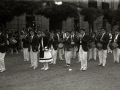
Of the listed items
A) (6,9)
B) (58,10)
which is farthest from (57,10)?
(6,9)

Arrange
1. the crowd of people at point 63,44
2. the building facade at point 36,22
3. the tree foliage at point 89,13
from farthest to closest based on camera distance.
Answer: the building facade at point 36,22, the tree foliage at point 89,13, the crowd of people at point 63,44

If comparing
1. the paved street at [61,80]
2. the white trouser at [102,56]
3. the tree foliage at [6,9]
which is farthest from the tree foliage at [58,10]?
the paved street at [61,80]

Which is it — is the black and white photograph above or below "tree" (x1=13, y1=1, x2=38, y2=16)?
below

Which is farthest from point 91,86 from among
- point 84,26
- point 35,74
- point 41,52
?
point 84,26

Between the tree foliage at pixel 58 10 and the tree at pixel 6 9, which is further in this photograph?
the tree foliage at pixel 58 10

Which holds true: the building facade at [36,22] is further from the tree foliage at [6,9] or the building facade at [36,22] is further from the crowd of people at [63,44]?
the crowd of people at [63,44]

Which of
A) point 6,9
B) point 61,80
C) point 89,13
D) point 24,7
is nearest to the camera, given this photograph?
point 61,80

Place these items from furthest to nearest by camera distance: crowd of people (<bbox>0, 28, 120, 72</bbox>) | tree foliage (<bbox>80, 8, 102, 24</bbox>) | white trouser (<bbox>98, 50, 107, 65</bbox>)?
tree foliage (<bbox>80, 8, 102, 24</bbox>), white trouser (<bbox>98, 50, 107, 65</bbox>), crowd of people (<bbox>0, 28, 120, 72</bbox>)

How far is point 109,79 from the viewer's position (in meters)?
9.41

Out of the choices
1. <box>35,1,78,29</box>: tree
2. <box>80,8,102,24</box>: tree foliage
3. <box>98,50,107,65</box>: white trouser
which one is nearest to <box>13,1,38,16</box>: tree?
<box>35,1,78,29</box>: tree

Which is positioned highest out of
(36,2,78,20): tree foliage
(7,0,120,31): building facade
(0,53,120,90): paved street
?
(36,2,78,20): tree foliage

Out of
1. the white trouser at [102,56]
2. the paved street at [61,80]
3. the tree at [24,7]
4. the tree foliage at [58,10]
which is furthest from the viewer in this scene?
the tree foliage at [58,10]

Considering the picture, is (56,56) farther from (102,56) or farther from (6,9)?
(6,9)

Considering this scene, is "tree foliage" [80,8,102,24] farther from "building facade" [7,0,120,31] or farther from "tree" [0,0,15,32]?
"tree" [0,0,15,32]
